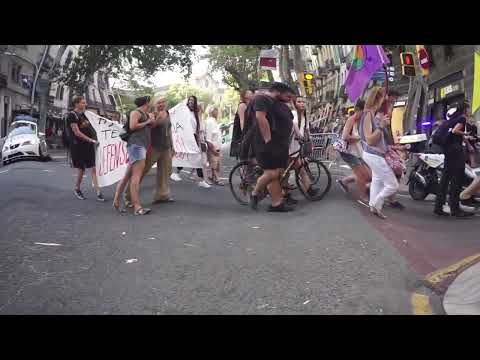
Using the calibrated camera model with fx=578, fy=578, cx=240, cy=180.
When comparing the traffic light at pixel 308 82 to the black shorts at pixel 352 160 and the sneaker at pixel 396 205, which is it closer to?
the black shorts at pixel 352 160

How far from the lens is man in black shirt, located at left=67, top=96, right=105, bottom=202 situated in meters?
9.79

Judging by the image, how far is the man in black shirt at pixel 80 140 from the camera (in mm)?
9789

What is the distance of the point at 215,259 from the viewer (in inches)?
215

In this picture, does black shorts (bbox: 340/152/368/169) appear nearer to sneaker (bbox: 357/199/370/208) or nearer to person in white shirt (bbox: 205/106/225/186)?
sneaker (bbox: 357/199/370/208)

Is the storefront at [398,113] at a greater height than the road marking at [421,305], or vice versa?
the storefront at [398,113]

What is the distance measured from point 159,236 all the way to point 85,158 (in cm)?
397

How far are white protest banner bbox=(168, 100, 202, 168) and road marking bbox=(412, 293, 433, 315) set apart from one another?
758 centimetres

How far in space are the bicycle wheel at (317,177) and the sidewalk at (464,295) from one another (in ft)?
13.1

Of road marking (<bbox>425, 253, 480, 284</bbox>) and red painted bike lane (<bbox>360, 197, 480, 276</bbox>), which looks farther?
red painted bike lane (<bbox>360, 197, 480, 276</bbox>)

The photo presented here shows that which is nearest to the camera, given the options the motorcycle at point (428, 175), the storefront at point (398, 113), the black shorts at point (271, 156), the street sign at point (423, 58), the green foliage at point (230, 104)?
the black shorts at point (271, 156)

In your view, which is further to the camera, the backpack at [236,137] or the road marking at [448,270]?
the backpack at [236,137]

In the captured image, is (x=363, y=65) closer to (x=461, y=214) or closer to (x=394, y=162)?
(x=394, y=162)

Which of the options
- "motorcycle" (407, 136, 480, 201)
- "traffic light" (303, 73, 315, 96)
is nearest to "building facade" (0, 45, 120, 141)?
"traffic light" (303, 73, 315, 96)

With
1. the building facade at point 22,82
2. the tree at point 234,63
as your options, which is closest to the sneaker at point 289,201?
the building facade at point 22,82
